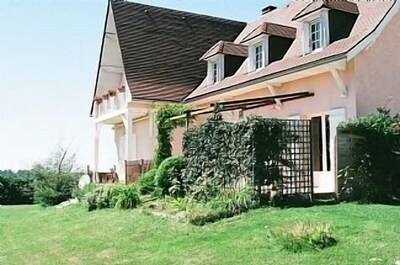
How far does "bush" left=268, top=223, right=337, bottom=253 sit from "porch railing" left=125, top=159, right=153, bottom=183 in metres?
13.0

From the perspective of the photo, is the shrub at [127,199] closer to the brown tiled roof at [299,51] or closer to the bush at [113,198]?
the bush at [113,198]

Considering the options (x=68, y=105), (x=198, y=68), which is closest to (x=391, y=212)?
(x=198, y=68)

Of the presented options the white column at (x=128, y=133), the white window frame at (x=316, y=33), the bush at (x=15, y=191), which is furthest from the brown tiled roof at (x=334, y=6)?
the bush at (x=15, y=191)

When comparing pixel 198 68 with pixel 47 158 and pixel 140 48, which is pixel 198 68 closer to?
pixel 140 48

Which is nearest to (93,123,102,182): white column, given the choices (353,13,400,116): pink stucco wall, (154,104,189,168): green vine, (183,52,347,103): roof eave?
(183,52,347,103): roof eave

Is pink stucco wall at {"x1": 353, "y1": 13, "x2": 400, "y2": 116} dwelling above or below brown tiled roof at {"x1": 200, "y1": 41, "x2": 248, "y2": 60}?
below

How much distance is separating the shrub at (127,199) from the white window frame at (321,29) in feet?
23.3

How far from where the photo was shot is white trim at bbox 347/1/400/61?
47.2ft

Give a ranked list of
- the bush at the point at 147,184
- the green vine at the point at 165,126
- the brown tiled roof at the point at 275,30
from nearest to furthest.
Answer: the bush at the point at 147,184, the brown tiled roof at the point at 275,30, the green vine at the point at 165,126

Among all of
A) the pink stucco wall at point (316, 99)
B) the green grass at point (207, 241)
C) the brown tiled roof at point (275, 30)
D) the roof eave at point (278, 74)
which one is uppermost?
the brown tiled roof at point (275, 30)

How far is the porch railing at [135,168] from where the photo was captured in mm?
22031

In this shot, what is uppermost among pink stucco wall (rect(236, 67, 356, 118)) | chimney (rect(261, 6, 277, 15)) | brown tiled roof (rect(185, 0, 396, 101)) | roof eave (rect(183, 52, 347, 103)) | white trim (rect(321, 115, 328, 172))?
chimney (rect(261, 6, 277, 15))

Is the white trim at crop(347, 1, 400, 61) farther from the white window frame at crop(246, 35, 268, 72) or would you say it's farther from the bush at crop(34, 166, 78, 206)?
the bush at crop(34, 166, 78, 206)

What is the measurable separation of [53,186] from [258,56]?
11.7m
